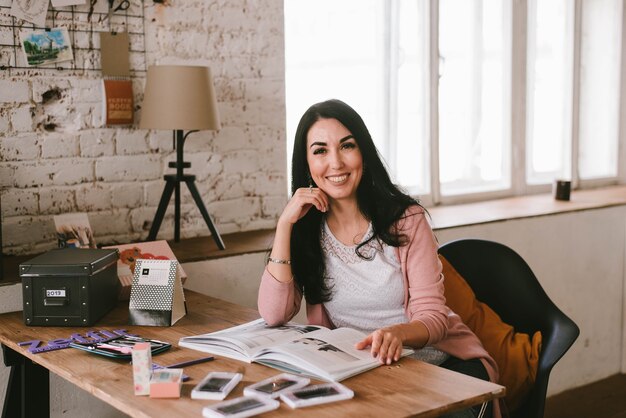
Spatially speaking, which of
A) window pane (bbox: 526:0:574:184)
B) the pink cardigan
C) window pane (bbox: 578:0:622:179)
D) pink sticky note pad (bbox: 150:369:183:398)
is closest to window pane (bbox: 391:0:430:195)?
window pane (bbox: 526:0:574:184)

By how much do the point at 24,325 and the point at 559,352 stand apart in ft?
4.92

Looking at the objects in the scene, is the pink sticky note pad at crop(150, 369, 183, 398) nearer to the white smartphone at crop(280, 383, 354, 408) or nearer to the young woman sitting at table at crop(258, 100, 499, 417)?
the white smartphone at crop(280, 383, 354, 408)

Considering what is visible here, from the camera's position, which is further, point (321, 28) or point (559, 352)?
point (321, 28)

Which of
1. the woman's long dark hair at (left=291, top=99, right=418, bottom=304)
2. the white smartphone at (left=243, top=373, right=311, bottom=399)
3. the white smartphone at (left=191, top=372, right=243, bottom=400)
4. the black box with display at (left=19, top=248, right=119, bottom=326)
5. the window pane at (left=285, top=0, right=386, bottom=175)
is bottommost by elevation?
the white smartphone at (left=243, top=373, right=311, bottom=399)

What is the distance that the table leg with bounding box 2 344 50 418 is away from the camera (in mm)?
2277

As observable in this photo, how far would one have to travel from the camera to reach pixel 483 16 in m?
4.26

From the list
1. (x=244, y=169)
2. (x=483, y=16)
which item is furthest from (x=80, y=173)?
(x=483, y=16)

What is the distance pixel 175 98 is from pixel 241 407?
1.39 m

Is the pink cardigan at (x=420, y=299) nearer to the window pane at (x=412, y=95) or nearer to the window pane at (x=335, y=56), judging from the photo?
the window pane at (x=335, y=56)

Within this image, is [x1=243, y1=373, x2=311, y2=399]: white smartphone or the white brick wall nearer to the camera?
[x1=243, y1=373, x2=311, y2=399]: white smartphone

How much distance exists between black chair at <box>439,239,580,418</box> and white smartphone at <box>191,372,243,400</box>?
1015 mm

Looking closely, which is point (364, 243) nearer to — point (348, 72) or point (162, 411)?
point (162, 411)

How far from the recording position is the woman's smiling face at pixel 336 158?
2.29 metres

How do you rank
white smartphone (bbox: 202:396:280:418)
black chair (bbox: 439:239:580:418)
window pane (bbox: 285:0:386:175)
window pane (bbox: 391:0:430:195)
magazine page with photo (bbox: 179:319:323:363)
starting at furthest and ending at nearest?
1. window pane (bbox: 391:0:430:195)
2. window pane (bbox: 285:0:386:175)
3. black chair (bbox: 439:239:580:418)
4. magazine page with photo (bbox: 179:319:323:363)
5. white smartphone (bbox: 202:396:280:418)
